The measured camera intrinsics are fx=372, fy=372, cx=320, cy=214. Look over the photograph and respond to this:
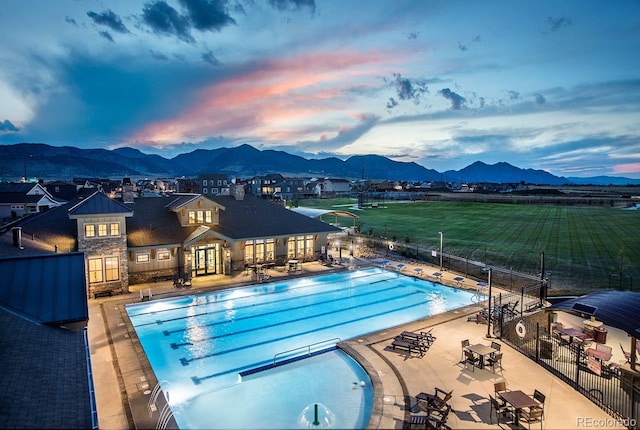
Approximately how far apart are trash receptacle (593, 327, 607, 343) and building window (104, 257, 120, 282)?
26.3m

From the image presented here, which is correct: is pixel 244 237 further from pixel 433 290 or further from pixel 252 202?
pixel 433 290

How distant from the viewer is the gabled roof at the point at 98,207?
2250 centimetres

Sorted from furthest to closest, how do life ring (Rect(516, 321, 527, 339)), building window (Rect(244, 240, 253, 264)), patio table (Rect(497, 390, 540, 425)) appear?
building window (Rect(244, 240, 253, 264))
life ring (Rect(516, 321, 527, 339))
patio table (Rect(497, 390, 540, 425))

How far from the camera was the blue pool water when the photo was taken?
11594 mm

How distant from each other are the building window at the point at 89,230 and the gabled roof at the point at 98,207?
862mm

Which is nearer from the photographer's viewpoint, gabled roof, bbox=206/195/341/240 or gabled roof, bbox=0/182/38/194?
gabled roof, bbox=206/195/341/240

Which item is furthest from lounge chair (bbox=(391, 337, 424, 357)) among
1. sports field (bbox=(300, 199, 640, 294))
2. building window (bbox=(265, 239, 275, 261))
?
building window (bbox=(265, 239, 275, 261))

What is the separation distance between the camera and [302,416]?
36.0 ft

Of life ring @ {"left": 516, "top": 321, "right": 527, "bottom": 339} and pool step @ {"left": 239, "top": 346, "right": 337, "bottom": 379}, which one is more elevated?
life ring @ {"left": 516, "top": 321, "right": 527, "bottom": 339}

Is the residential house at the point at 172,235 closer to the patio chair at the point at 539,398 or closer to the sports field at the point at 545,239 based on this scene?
the sports field at the point at 545,239

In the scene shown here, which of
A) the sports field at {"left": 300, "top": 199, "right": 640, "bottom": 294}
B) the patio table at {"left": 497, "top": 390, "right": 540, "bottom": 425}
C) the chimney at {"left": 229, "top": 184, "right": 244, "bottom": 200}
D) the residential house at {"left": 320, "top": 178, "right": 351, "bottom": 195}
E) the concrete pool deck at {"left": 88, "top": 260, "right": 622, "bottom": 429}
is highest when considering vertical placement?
the residential house at {"left": 320, "top": 178, "right": 351, "bottom": 195}

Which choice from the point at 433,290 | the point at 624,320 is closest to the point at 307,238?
the point at 433,290

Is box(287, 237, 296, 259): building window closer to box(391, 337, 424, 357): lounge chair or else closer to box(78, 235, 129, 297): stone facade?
box(78, 235, 129, 297): stone facade

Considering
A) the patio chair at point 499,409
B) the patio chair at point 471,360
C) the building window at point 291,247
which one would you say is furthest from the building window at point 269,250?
the patio chair at point 499,409
